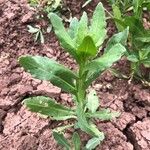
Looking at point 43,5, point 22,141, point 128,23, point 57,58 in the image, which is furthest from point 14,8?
point 22,141

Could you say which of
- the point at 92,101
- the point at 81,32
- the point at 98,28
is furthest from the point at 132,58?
the point at 81,32

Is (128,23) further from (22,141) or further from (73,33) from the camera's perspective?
(22,141)

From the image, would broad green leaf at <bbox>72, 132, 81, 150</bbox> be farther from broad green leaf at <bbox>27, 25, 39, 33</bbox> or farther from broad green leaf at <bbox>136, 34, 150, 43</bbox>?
broad green leaf at <bbox>27, 25, 39, 33</bbox>

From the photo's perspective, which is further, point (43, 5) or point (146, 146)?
point (43, 5)

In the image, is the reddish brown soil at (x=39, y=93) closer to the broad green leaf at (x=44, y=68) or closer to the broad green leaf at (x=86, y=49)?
the broad green leaf at (x=44, y=68)

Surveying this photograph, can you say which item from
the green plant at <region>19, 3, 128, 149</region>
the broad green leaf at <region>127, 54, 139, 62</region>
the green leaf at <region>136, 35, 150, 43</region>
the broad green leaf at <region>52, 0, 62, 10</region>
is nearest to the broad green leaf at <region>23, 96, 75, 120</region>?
the green plant at <region>19, 3, 128, 149</region>

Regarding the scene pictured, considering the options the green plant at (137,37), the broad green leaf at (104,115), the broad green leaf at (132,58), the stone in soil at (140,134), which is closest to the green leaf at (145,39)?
the green plant at (137,37)
